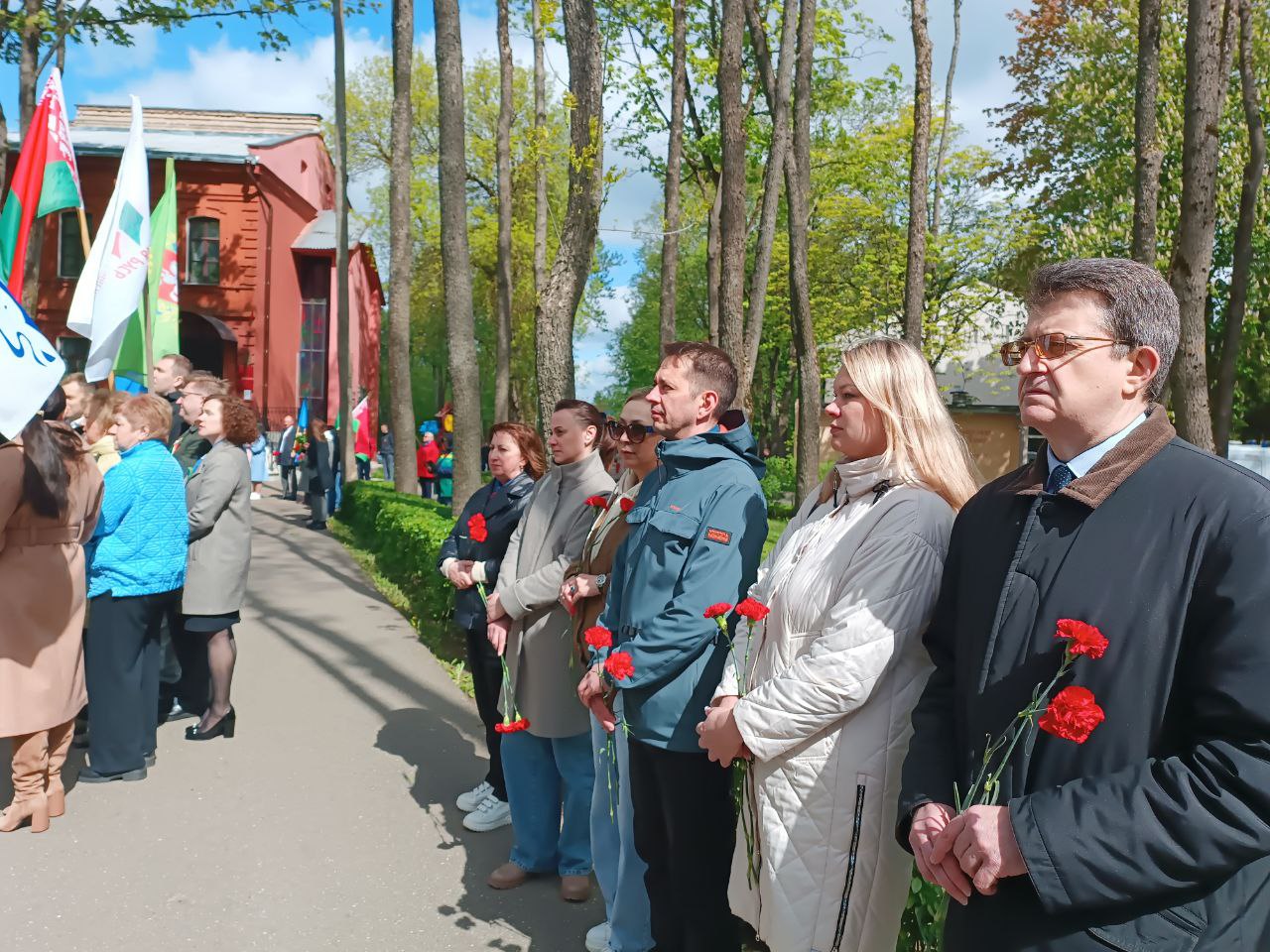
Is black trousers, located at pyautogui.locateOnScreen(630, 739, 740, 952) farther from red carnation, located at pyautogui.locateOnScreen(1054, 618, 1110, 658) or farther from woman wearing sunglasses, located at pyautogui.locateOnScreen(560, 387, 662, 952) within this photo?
red carnation, located at pyautogui.locateOnScreen(1054, 618, 1110, 658)

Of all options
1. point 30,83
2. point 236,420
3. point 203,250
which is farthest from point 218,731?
point 203,250

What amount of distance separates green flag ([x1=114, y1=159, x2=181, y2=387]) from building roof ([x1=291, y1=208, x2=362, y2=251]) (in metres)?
21.9

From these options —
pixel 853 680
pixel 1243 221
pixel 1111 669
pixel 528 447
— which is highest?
pixel 1243 221

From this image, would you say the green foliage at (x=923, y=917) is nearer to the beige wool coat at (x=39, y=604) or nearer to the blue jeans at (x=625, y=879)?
the blue jeans at (x=625, y=879)

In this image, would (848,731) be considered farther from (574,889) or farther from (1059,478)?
(574,889)

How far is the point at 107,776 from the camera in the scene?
599 centimetres

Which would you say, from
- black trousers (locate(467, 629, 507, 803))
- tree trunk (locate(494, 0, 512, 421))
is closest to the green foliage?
black trousers (locate(467, 629, 507, 803))

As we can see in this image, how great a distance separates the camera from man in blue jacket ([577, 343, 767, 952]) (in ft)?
11.6

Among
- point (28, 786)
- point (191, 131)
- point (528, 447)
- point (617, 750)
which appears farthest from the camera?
point (191, 131)

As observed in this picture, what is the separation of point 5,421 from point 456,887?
9.62 feet

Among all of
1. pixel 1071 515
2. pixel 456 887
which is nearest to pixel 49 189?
pixel 456 887

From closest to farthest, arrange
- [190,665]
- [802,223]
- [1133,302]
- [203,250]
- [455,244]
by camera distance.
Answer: [1133,302] → [190,665] → [455,244] → [802,223] → [203,250]

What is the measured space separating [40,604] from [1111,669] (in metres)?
5.08

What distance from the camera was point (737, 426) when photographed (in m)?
3.95
